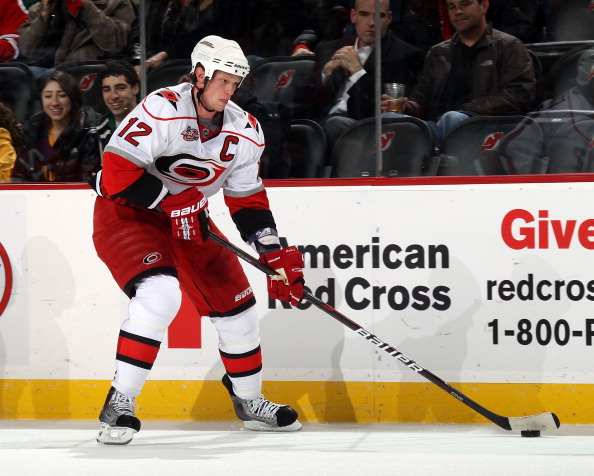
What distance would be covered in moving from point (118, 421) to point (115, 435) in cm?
6

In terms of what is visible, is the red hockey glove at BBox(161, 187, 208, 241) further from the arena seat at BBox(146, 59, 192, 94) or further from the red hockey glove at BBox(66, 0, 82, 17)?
the red hockey glove at BBox(66, 0, 82, 17)

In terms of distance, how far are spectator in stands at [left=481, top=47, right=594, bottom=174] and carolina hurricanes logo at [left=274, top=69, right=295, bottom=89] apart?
803mm

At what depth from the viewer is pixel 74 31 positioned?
4176 mm

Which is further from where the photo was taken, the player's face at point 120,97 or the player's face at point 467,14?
the player's face at point 120,97

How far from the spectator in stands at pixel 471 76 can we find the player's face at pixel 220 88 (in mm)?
700

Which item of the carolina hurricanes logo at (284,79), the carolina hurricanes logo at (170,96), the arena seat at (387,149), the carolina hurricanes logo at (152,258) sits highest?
the carolina hurricanes logo at (284,79)

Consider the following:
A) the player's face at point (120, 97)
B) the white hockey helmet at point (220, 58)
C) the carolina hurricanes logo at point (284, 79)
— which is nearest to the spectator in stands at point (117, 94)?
the player's face at point (120, 97)

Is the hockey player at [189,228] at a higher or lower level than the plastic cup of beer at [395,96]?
lower

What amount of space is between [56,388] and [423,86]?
1783 mm

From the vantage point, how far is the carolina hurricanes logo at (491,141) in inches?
151

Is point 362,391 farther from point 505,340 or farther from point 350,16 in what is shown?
point 350,16

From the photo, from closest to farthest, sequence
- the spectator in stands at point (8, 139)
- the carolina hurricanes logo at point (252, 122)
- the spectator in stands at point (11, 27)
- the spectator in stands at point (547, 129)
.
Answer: the carolina hurricanes logo at point (252, 122), the spectator in stands at point (547, 129), the spectator in stands at point (8, 139), the spectator in stands at point (11, 27)

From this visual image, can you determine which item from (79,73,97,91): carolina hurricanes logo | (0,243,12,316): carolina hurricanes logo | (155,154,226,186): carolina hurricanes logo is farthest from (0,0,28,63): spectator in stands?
(155,154,226,186): carolina hurricanes logo

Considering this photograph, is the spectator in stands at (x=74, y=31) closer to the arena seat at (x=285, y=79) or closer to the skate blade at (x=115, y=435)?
the arena seat at (x=285, y=79)
